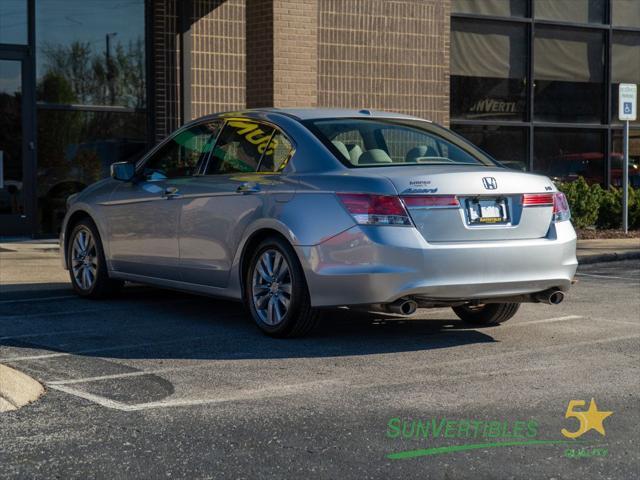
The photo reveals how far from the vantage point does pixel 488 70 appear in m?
19.1

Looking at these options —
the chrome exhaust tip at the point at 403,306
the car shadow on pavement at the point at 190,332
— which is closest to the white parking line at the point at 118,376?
the car shadow on pavement at the point at 190,332

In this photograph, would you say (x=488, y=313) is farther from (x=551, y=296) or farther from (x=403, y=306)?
(x=403, y=306)

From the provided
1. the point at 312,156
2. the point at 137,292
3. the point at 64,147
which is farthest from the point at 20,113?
the point at 312,156

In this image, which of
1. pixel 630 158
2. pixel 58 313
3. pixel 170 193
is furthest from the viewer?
pixel 630 158

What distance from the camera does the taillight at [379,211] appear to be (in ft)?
24.9

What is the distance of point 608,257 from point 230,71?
597 centimetres

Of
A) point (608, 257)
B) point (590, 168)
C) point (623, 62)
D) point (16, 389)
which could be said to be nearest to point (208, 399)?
point (16, 389)

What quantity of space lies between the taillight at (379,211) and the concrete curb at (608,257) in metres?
7.20

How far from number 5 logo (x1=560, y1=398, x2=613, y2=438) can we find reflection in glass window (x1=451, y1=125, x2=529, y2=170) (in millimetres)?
13008

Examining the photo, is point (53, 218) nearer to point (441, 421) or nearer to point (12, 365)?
point (12, 365)

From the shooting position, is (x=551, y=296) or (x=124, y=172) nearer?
(x=551, y=296)

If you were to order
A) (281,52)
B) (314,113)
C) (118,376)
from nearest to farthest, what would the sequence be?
(118,376) → (314,113) → (281,52)

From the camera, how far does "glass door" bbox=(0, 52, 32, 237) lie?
15.7m

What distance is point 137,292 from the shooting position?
435 inches
